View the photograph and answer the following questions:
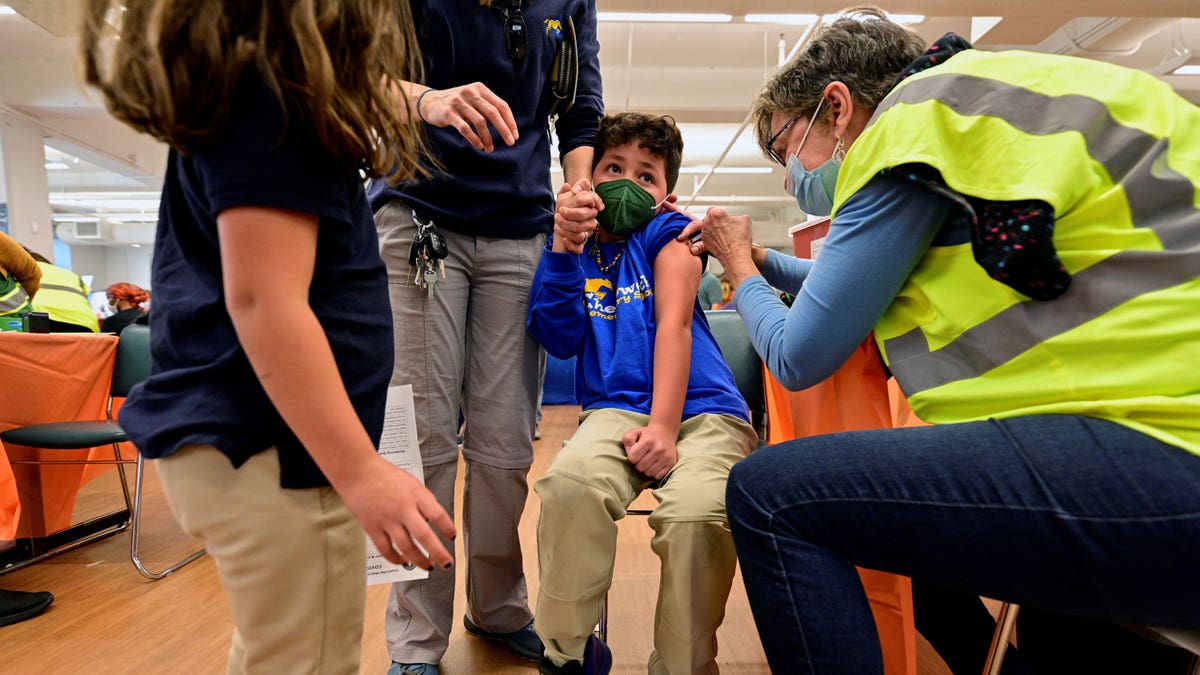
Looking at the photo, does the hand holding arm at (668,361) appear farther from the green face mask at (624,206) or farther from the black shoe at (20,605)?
the black shoe at (20,605)

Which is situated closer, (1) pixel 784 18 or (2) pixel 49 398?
(2) pixel 49 398

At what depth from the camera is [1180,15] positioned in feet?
16.0

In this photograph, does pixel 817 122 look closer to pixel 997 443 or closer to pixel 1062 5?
pixel 997 443

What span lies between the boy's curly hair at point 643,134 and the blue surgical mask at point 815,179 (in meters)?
0.33

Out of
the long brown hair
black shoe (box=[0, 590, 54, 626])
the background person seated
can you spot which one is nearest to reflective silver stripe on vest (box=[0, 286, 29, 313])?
black shoe (box=[0, 590, 54, 626])

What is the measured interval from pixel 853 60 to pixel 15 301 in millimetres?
3253

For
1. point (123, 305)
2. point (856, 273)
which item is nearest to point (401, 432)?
point (856, 273)

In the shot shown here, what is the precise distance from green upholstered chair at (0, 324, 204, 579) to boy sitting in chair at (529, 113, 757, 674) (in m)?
1.48

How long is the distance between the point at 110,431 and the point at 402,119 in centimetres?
221

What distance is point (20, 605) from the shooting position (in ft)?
6.24

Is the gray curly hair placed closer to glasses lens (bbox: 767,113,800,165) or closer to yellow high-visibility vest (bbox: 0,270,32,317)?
glasses lens (bbox: 767,113,800,165)

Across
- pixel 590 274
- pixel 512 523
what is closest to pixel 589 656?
pixel 512 523

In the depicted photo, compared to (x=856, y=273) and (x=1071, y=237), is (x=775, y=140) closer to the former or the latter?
(x=856, y=273)

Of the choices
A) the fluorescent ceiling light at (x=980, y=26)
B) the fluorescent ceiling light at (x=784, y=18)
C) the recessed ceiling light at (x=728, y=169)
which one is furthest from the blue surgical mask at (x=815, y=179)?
the recessed ceiling light at (x=728, y=169)
